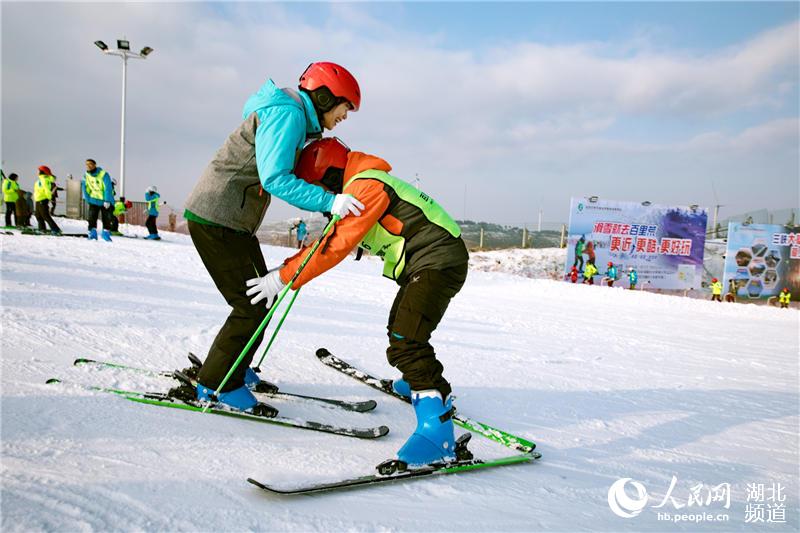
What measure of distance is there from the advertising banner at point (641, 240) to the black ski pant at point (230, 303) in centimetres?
1961

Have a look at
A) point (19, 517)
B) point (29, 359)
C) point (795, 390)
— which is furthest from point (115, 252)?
point (795, 390)

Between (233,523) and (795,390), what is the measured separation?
571 cm

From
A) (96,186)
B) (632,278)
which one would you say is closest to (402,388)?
(96,186)

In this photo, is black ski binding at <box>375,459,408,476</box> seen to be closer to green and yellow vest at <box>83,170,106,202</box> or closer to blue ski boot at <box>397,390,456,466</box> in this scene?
blue ski boot at <box>397,390,456,466</box>

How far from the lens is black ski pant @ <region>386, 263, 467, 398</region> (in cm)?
227

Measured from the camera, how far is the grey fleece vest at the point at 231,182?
2.52 metres

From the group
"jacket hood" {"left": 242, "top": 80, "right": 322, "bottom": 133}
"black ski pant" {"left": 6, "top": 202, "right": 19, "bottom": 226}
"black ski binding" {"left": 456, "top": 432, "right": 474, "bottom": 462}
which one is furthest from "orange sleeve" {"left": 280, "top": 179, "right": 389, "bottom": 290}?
"black ski pant" {"left": 6, "top": 202, "right": 19, "bottom": 226}

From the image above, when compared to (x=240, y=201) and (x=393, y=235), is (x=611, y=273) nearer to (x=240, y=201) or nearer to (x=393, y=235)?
(x=393, y=235)

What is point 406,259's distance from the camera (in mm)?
2471

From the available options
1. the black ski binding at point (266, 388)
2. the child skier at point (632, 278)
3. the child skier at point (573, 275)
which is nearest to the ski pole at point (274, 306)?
the black ski binding at point (266, 388)

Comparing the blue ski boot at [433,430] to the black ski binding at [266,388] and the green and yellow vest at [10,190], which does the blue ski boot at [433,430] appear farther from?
the green and yellow vest at [10,190]

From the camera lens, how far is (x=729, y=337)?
25.1 feet

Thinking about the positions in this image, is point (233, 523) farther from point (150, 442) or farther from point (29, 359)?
point (29, 359)

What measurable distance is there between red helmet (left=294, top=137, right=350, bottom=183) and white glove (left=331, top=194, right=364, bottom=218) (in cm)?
28
